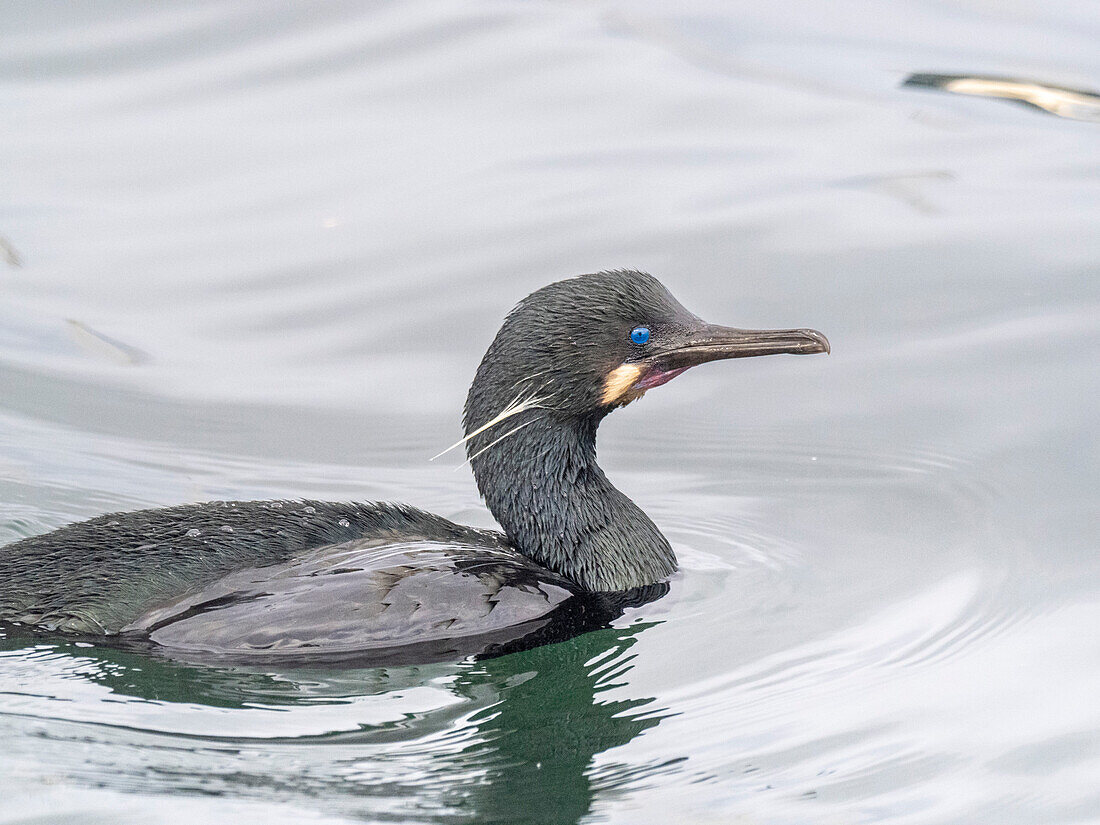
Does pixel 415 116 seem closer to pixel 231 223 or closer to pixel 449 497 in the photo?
pixel 231 223

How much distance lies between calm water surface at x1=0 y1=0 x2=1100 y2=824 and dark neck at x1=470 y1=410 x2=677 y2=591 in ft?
0.76

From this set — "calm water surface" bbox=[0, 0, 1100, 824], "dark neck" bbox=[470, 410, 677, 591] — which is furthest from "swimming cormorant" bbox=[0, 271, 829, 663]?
"calm water surface" bbox=[0, 0, 1100, 824]

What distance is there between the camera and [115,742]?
4480 mm

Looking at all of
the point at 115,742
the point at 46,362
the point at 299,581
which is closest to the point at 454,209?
the point at 46,362

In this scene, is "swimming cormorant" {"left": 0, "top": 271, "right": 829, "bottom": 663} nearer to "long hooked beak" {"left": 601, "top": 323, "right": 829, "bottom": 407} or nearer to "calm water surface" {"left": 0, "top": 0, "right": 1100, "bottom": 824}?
"long hooked beak" {"left": 601, "top": 323, "right": 829, "bottom": 407}

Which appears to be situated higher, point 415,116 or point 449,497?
point 415,116

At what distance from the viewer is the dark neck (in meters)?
5.68

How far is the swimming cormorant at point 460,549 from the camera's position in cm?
495

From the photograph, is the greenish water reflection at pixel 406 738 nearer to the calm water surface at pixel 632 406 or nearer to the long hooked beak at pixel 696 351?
the calm water surface at pixel 632 406

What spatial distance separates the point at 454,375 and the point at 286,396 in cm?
79

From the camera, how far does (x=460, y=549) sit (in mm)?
5359

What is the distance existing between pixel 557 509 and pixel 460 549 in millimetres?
494

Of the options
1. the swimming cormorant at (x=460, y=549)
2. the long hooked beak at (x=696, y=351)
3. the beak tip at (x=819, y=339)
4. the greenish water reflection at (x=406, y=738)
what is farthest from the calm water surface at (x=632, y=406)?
the beak tip at (x=819, y=339)

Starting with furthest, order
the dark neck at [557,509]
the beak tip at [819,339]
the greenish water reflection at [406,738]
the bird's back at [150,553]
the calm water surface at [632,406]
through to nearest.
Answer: the dark neck at [557,509] → the beak tip at [819,339] → the bird's back at [150,553] → the calm water surface at [632,406] → the greenish water reflection at [406,738]
